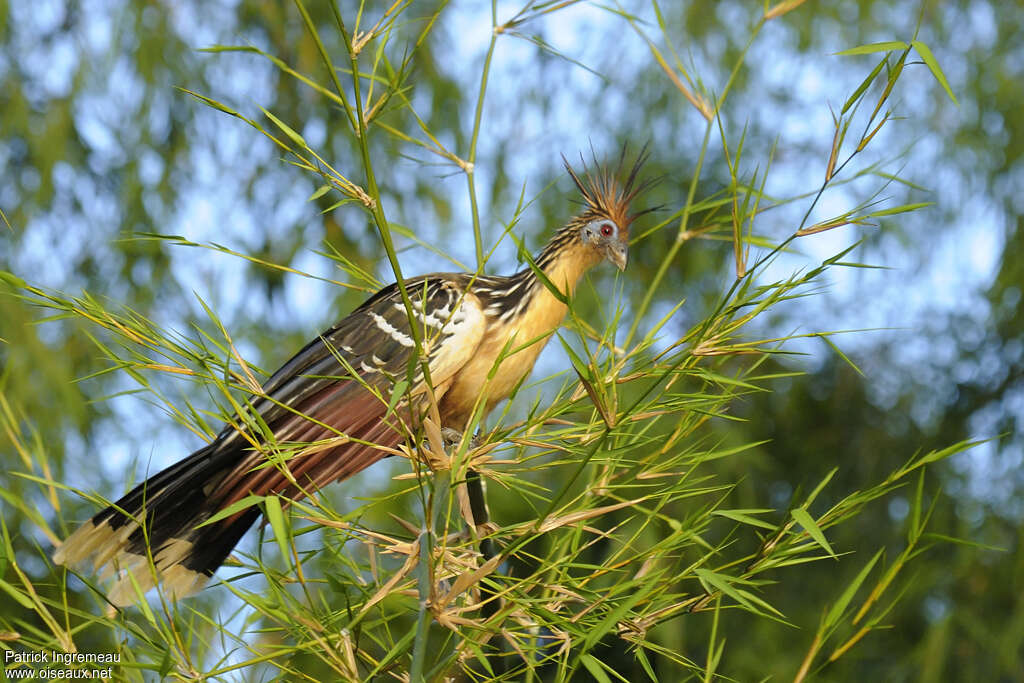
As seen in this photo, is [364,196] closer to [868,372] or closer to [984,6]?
[868,372]

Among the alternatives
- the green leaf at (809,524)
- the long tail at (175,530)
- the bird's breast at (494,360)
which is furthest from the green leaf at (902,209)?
the long tail at (175,530)

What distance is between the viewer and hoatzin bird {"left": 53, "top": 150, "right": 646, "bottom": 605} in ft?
4.93

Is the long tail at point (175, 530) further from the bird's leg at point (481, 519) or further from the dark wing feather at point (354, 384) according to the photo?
the bird's leg at point (481, 519)

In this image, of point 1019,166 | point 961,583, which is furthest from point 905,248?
point 961,583

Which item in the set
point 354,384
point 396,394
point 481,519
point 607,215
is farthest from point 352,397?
point 396,394

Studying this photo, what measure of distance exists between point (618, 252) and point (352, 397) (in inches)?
19.1

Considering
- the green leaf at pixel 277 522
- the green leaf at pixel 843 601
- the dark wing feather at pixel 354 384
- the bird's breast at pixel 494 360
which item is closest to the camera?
the green leaf at pixel 277 522

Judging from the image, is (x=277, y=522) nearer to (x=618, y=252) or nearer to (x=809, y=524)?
(x=809, y=524)

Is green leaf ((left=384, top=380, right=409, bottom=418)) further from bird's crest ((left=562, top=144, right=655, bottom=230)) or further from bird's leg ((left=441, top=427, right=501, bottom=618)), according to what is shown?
bird's crest ((left=562, top=144, right=655, bottom=230))

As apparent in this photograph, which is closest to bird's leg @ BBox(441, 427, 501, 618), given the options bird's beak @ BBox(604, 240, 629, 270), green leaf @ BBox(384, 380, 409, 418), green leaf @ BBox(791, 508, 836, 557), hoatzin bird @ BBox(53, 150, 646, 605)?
hoatzin bird @ BBox(53, 150, 646, 605)

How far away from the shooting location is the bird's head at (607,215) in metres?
1.79

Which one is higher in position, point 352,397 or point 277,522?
point 352,397

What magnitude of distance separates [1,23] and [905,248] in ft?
8.89

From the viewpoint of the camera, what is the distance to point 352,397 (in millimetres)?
1646
